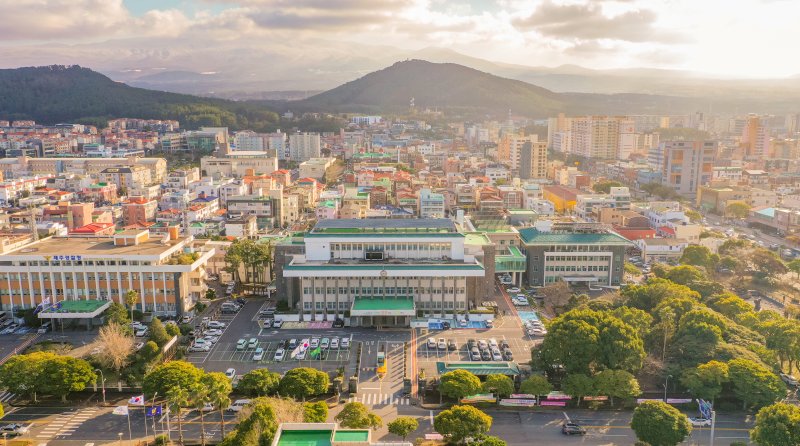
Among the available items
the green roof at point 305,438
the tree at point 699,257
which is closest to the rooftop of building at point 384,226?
the tree at point 699,257

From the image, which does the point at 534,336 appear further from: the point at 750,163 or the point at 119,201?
the point at 750,163

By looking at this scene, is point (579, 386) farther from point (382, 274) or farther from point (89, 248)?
point (89, 248)

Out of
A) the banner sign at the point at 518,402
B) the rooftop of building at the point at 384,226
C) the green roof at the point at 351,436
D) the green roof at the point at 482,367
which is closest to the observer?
the green roof at the point at 351,436

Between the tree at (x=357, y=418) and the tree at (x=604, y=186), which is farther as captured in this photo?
the tree at (x=604, y=186)

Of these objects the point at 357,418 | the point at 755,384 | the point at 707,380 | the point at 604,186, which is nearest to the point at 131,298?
the point at 357,418

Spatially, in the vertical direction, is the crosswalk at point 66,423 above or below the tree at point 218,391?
below

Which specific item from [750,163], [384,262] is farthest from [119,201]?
[750,163]

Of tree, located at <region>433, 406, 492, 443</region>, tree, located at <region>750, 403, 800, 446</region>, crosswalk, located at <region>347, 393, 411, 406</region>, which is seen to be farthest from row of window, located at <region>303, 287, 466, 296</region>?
tree, located at <region>750, 403, 800, 446</region>

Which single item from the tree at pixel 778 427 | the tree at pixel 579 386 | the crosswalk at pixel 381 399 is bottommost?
the crosswalk at pixel 381 399

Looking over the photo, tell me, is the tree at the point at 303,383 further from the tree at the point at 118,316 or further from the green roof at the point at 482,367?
the tree at the point at 118,316
